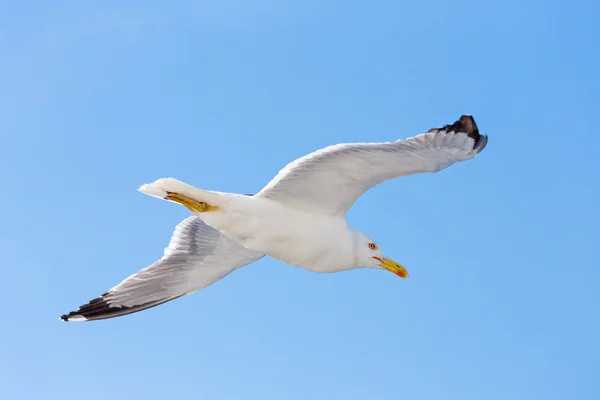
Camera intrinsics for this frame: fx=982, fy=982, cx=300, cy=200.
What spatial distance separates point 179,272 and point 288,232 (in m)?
1.90

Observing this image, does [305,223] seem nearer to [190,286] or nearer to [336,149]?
[336,149]

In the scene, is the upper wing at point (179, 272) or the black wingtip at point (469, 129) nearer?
the black wingtip at point (469, 129)

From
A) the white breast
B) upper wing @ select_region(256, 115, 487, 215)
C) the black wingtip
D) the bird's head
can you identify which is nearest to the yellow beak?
the bird's head

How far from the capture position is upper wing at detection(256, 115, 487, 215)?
8.17m

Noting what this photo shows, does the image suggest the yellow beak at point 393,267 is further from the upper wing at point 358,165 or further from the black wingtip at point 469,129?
the black wingtip at point 469,129

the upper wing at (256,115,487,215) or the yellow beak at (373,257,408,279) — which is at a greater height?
the upper wing at (256,115,487,215)

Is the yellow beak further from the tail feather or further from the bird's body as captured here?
the tail feather

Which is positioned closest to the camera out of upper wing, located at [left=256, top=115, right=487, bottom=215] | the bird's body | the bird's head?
upper wing, located at [left=256, top=115, right=487, bottom=215]

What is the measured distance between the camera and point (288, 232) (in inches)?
348

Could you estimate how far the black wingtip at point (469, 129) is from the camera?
8.66 metres

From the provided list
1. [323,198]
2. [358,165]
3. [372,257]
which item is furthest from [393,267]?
[358,165]

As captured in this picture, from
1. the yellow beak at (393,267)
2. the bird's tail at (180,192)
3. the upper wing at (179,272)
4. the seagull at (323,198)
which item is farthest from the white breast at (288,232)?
the upper wing at (179,272)

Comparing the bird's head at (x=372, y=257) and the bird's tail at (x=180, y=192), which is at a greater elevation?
the bird's head at (x=372, y=257)

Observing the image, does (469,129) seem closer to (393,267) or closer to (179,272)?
(393,267)
